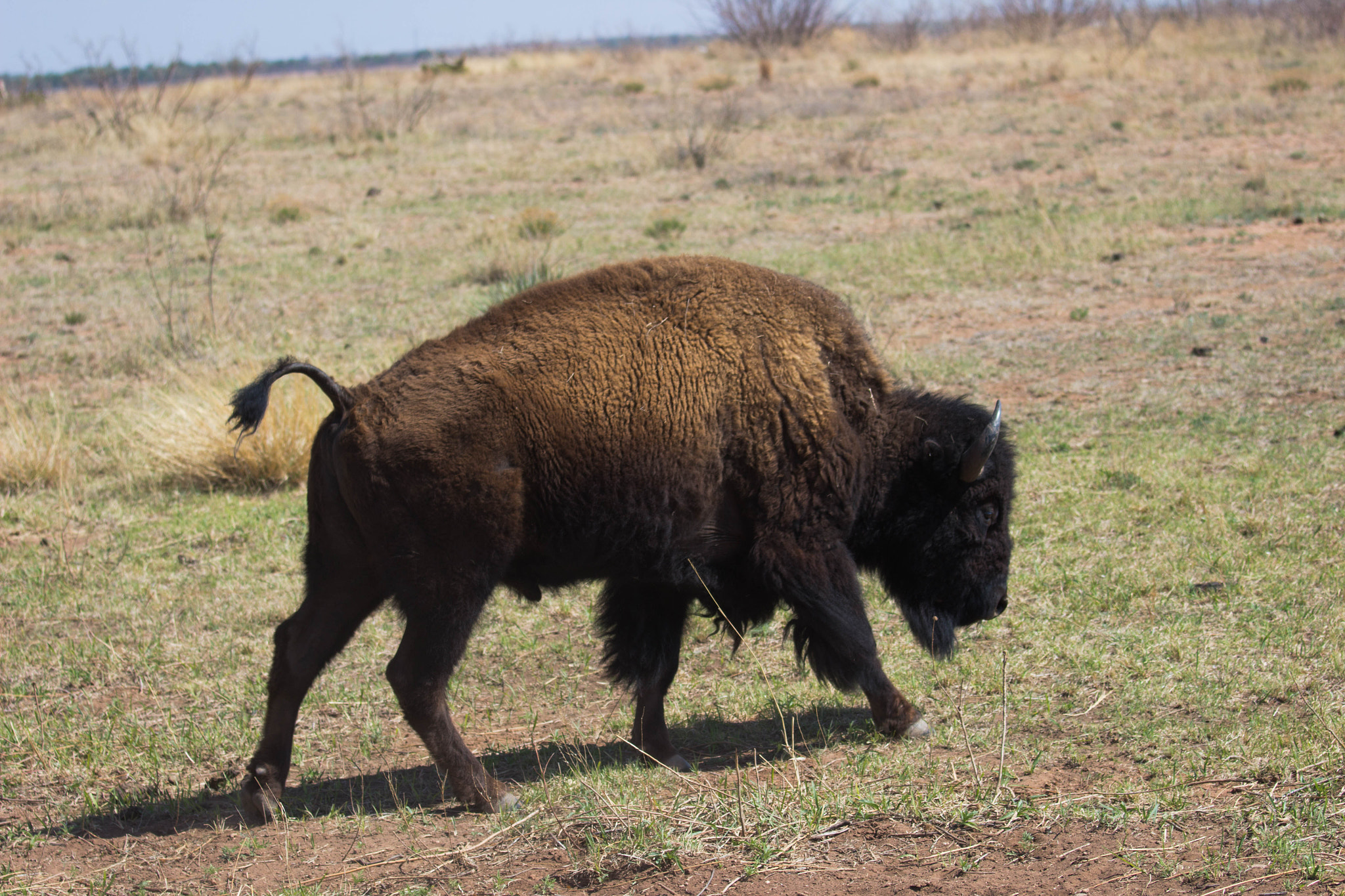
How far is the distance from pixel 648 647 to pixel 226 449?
4.57m

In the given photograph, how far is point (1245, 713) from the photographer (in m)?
4.35

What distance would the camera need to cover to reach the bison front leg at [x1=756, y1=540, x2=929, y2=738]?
4.17 m

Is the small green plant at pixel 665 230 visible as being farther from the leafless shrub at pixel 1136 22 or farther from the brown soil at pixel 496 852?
the leafless shrub at pixel 1136 22

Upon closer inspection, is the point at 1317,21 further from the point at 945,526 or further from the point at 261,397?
the point at 261,397

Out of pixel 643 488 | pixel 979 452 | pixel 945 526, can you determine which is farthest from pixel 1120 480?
pixel 643 488

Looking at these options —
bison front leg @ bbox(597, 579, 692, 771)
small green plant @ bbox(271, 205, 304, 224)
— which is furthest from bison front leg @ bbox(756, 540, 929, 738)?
small green plant @ bbox(271, 205, 304, 224)

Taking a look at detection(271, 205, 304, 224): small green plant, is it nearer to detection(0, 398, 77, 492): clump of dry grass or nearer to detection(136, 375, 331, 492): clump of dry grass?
detection(0, 398, 77, 492): clump of dry grass

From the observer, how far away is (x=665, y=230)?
14.5 m

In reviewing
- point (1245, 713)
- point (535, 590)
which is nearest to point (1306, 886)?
point (1245, 713)

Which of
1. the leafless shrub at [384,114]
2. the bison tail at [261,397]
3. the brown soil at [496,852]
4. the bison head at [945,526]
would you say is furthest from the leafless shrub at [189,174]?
the bison head at [945,526]

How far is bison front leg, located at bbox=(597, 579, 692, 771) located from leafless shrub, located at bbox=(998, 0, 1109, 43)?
48780 millimetres

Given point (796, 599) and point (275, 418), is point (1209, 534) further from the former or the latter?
point (275, 418)

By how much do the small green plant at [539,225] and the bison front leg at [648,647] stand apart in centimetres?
1039

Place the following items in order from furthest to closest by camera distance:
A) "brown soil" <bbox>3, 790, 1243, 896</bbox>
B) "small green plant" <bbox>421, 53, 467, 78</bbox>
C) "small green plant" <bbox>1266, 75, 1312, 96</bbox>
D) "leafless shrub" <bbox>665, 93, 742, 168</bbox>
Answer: "small green plant" <bbox>421, 53, 467, 78</bbox>, "small green plant" <bbox>1266, 75, 1312, 96</bbox>, "leafless shrub" <bbox>665, 93, 742, 168</bbox>, "brown soil" <bbox>3, 790, 1243, 896</bbox>
